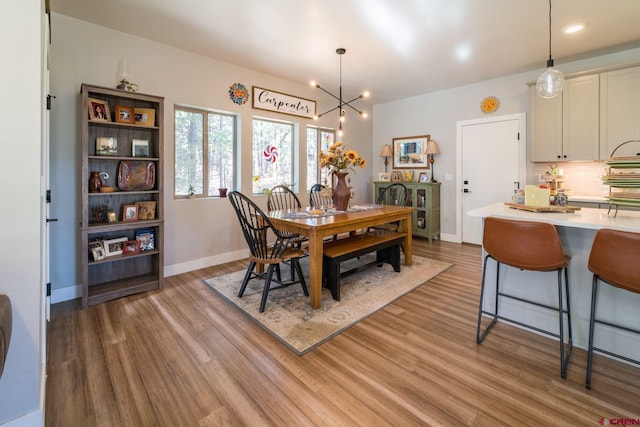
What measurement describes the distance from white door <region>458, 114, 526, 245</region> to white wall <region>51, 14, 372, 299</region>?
267 centimetres

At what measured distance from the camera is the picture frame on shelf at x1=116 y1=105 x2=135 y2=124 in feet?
9.22

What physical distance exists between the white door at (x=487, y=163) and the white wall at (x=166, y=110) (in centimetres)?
267

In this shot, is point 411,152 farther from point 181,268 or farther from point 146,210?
point 146,210

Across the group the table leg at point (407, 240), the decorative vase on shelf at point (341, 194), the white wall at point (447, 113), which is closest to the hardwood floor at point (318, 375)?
the table leg at point (407, 240)

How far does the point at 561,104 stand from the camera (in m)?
3.79

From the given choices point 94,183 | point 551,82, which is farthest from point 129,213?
point 551,82

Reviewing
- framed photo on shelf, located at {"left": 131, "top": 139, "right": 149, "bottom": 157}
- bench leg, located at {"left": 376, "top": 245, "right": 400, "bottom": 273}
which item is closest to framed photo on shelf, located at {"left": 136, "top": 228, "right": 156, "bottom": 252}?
framed photo on shelf, located at {"left": 131, "top": 139, "right": 149, "bottom": 157}

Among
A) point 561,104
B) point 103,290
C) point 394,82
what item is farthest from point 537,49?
point 103,290

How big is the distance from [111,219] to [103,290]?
2.25 feet

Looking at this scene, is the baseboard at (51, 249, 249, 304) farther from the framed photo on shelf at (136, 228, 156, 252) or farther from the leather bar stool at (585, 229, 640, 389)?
the leather bar stool at (585, 229, 640, 389)

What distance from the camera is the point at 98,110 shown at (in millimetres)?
2695

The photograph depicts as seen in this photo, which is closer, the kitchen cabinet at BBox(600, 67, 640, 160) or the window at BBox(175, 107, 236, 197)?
the kitchen cabinet at BBox(600, 67, 640, 160)

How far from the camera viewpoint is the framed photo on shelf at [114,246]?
2826 mm

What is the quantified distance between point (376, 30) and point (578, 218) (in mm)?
2467
